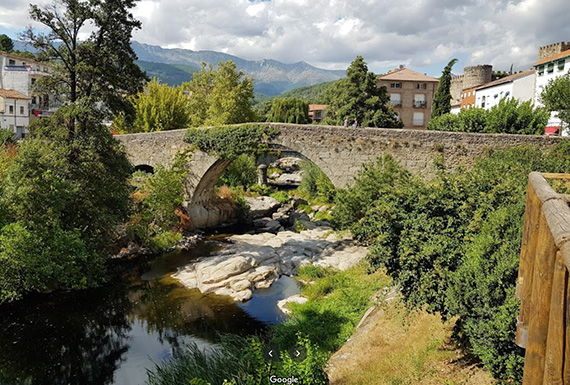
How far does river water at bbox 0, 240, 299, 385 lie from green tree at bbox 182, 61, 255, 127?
1904cm

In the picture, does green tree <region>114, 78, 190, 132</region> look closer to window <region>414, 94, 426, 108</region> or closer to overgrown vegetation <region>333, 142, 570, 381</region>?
window <region>414, 94, 426, 108</region>

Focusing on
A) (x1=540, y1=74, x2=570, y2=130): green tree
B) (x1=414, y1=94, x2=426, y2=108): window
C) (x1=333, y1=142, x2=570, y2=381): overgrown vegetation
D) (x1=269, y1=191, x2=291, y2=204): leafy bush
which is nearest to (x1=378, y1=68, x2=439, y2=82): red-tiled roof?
(x1=414, y1=94, x2=426, y2=108): window

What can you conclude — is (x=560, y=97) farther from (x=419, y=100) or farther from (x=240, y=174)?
(x=419, y=100)

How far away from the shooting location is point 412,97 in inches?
1713

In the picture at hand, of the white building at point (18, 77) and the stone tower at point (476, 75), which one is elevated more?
the stone tower at point (476, 75)

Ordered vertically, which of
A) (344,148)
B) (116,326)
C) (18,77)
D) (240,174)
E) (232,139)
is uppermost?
(18,77)

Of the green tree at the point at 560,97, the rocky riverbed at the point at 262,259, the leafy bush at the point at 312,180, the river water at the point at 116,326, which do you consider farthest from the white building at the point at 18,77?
the green tree at the point at 560,97

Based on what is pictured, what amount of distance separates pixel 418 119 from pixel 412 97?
90.8 inches

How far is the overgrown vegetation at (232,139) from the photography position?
20.7m

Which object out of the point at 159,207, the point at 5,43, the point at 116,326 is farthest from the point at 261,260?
the point at 5,43

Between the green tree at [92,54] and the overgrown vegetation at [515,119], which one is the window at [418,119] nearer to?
the overgrown vegetation at [515,119]

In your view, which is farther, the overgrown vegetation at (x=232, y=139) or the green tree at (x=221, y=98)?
the green tree at (x=221, y=98)

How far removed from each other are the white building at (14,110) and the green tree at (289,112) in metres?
28.8

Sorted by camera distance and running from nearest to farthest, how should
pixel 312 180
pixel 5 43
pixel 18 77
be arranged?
1. pixel 312 180
2. pixel 18 77
3. pixel 5 43
